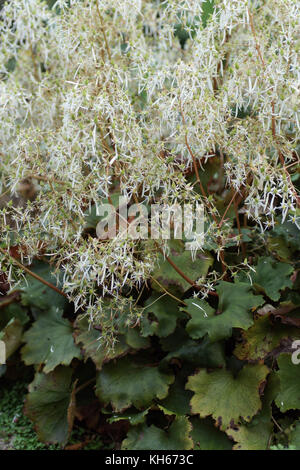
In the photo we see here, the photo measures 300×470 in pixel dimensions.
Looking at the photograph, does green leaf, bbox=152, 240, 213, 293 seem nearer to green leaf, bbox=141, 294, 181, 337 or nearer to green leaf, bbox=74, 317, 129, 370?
green leaf, bbox=141, 294, 181, 337

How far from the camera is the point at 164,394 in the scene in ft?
6.05

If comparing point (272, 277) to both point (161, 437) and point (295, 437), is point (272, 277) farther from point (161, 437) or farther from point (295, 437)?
point (161, 437)

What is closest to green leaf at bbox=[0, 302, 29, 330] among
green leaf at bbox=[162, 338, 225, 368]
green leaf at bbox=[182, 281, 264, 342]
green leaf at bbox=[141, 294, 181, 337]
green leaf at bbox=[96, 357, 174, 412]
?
green leaf at bbox=[96, 357, 174, 412]

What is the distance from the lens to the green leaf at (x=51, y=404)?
6.53 ft

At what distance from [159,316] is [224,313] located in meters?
0.27

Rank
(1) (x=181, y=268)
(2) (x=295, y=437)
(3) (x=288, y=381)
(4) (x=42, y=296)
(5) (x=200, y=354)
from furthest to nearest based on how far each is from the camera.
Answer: (4) (x=42, y=296)
(1) (x=181, y=268)
(5) (x=200, y=354)
(3) (x=288, y=381)
(2) (x=295, y=437)

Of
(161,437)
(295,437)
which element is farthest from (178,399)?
(295,437)

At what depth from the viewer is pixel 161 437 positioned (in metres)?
1.80

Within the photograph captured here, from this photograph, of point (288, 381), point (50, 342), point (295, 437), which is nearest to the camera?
point (295, 437)

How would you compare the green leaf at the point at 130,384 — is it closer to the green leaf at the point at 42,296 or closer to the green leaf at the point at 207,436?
the green leaf at the point at 207,436

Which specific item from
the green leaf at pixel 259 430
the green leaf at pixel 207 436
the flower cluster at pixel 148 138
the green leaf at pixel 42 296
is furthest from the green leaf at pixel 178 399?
the green leaf at pixel 42 296

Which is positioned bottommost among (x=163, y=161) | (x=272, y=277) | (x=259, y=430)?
(x=259, y=430)

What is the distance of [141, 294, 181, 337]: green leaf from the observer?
75.0 inches
